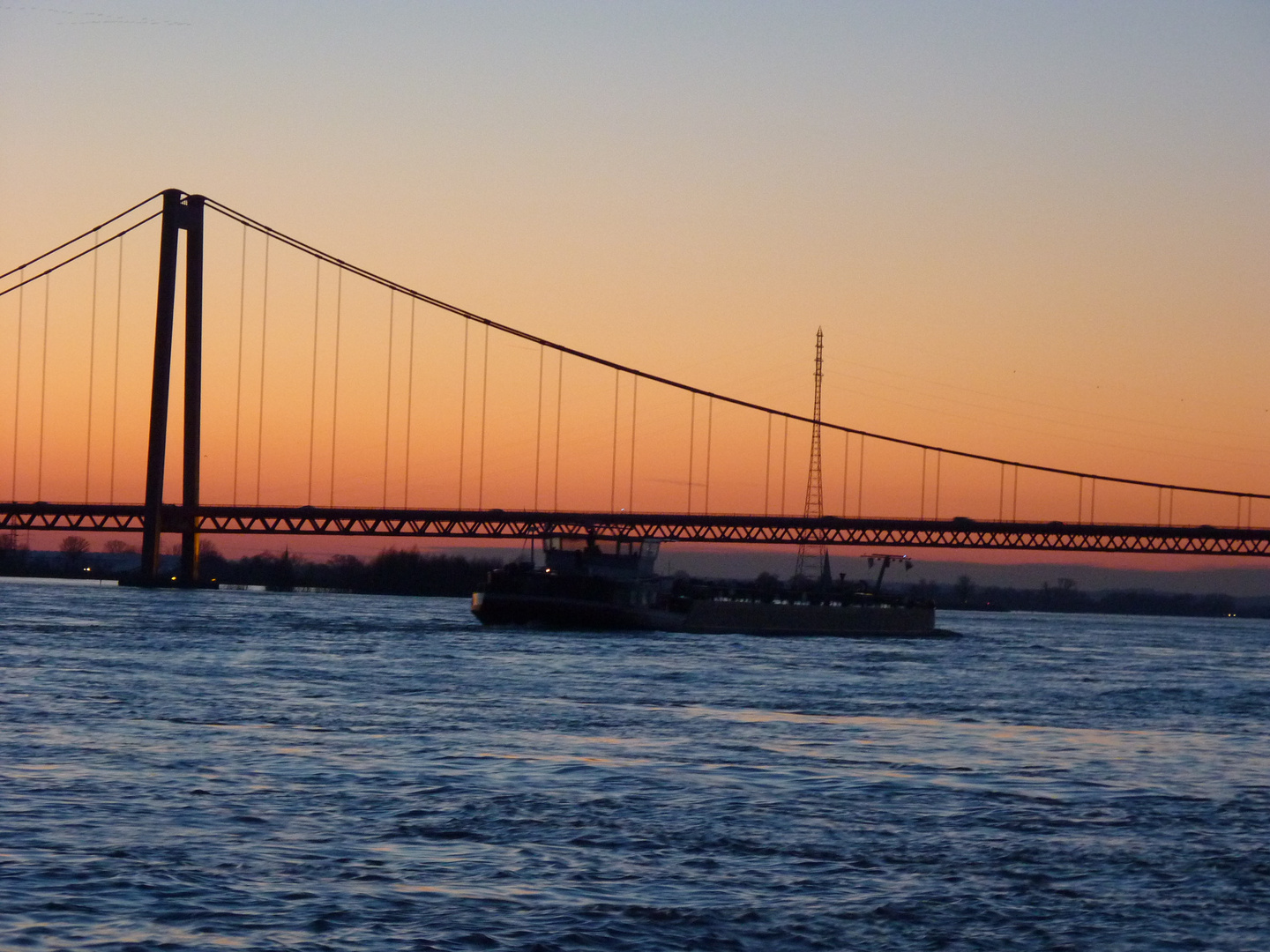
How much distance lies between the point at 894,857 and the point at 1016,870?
0.95 metres

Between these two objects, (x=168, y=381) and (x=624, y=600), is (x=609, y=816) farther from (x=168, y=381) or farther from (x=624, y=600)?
(x=168, y=381)

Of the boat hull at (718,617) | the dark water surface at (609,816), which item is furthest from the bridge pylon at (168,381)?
the dark water surface at (609,816)

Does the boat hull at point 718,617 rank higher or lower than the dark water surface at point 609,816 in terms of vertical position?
lower

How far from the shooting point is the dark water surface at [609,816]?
1038cm

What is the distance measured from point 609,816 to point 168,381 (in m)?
73.9

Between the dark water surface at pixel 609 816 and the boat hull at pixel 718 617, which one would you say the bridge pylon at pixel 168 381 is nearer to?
the boat hull at pixel 718 617

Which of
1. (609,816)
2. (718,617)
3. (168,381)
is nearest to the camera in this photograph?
(609,816)

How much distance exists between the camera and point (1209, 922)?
10922 mm

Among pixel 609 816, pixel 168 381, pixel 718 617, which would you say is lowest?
pixel 718 617

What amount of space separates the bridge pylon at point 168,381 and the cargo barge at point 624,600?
2737 centimetres

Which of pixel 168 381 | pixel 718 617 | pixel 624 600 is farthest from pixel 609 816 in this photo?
pixel 168 381

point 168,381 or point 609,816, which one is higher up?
point 168,381

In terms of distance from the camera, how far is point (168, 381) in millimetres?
84188

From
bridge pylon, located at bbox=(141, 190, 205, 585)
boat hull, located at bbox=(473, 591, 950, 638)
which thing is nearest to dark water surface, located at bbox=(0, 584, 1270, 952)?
boat hull, located at bbox=(473, 591, 950, 638)
